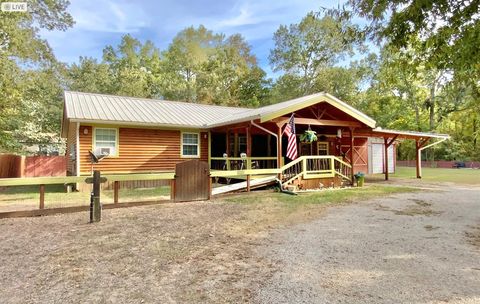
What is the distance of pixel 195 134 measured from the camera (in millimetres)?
14984

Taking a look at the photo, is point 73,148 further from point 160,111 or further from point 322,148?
point 322,148

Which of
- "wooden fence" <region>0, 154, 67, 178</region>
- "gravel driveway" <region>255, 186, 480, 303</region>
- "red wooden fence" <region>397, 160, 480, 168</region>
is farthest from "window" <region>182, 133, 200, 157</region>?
"red wooden fence" <region>397, 160, 480, 168</region>

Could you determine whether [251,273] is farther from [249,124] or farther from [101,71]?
[101,71]

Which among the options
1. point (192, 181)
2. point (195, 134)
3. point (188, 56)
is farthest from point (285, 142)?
point (188, 56)

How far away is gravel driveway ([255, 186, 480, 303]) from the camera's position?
3148mm

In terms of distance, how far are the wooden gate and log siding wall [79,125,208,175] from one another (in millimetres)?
5424

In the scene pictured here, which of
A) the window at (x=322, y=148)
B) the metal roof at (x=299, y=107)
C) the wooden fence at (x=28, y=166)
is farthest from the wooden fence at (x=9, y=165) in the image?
the window at (x=322, y=148)

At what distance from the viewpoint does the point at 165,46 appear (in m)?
39.9

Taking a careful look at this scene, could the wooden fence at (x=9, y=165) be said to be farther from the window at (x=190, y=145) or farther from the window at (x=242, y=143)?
the window at (x=242, y=143)

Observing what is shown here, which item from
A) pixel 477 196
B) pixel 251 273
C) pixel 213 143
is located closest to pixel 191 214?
pixel 251 273

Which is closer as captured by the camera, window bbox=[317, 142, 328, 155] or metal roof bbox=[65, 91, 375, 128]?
metal roof bbox=[65, 91, 375, 128]

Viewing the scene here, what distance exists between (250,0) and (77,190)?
9484 millimetres

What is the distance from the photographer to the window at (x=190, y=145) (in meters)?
14.7

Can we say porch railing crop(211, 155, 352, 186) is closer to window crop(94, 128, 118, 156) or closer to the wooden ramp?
the wooden ramp
